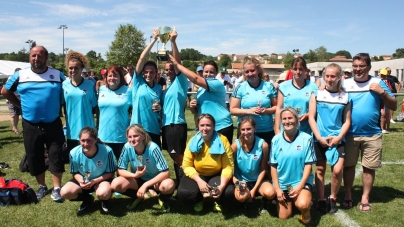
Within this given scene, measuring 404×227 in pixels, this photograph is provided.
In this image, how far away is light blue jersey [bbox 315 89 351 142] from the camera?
4.05 meters

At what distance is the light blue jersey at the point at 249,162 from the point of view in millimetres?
4242

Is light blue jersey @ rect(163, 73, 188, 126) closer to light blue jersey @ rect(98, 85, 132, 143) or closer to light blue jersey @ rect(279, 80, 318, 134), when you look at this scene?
light blue jersey @ rect(98, 85, 132, 143)

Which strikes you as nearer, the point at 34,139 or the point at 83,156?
the point at 83,156

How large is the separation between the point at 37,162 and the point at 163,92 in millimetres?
2104

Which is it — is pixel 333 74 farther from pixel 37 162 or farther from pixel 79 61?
pixel 37 162

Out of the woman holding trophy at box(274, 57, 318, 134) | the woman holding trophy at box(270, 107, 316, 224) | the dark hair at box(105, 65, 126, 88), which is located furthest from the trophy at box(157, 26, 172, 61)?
the woman holding trophy at box(270, 107, 316, 224)

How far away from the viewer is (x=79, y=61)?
183 inches

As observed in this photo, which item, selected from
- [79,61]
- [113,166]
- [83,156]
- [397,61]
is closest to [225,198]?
[113,166]

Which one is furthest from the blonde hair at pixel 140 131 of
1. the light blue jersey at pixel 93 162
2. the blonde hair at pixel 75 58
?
the blonde hair at pixel 75 58

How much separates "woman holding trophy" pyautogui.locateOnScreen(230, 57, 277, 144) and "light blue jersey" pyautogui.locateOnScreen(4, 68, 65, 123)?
2543 mm

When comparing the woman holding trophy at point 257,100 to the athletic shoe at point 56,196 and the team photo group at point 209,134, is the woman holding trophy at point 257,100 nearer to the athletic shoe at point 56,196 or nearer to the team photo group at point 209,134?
the team photo group at point 209,134

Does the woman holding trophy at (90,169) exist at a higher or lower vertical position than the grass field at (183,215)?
higher

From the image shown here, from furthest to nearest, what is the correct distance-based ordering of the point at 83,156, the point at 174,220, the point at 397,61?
1. the point at 397,61
2. the point at 83,156
3. the point at 174,220

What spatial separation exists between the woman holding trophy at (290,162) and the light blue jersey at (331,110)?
288 millimetres
